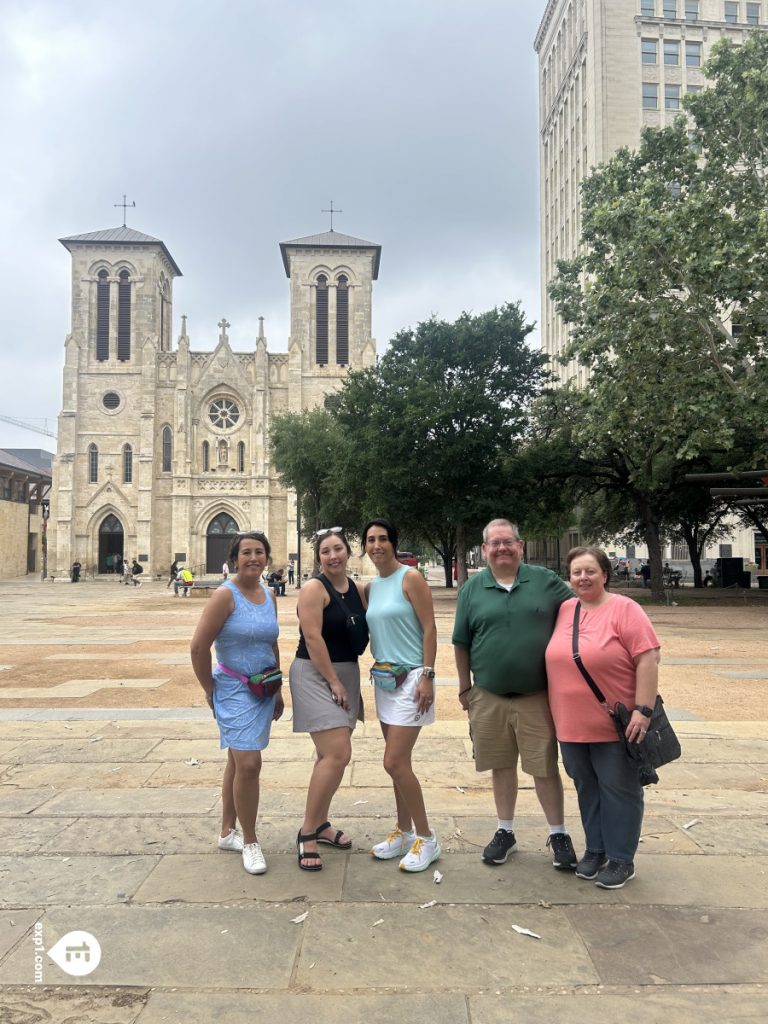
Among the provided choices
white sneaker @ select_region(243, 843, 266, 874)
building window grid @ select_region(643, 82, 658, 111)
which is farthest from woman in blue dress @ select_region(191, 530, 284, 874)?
building window grid @ select_region(643, 82, 658, 111)

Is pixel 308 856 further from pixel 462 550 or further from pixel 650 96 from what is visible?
pixel 650 96

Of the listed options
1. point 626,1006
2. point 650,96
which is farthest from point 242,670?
point 650,96

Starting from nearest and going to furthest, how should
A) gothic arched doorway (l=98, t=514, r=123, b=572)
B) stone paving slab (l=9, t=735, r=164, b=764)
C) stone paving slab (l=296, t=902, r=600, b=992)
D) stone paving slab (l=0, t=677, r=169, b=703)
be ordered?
stone paving slab (l=296, t=902, r=600, b=992)
stone paving slab (l=9, t=735, r=164, b=764)
stone paving slab (l=0, t=677, r=169, b=703)
gothic arched doorway (l=98, t=514, r=123, b=572)

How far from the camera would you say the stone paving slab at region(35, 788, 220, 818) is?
4680 mm

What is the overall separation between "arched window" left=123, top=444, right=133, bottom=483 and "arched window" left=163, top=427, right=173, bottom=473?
2.32 m

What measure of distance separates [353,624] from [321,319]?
52.3m

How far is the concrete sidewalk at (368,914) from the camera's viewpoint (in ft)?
8.70

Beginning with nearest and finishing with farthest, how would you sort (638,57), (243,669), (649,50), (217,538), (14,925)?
1. (14,925)
2. (243,669)
3. (217,538)
4. (638,57)
5. (649,50)

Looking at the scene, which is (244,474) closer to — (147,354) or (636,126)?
(147,354)

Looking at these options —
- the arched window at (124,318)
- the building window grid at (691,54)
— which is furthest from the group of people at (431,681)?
the building window grid at (691,54)

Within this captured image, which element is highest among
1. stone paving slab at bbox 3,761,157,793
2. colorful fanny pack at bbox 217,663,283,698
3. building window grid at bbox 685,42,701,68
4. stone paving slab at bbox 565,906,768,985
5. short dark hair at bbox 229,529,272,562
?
building window grid at bbox 685,42,701,68

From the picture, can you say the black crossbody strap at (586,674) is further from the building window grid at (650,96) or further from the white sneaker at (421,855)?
the building window grid at (650,96)

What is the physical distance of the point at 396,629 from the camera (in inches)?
152

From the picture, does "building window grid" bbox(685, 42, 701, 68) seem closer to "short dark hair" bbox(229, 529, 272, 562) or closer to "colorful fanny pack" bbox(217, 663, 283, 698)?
"short dark hair" bbox(229, 529, 272, 562)
